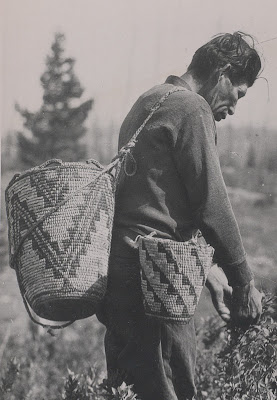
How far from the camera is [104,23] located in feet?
12.3

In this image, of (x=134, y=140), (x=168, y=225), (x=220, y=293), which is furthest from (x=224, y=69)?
(x=220, y=293)

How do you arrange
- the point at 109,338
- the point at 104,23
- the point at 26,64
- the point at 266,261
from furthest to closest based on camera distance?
1. the point at 266,261
2. the point at 26,64
3. the point at 104,23
4. the point at 109,338

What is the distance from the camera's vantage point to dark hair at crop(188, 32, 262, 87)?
2.94 metres

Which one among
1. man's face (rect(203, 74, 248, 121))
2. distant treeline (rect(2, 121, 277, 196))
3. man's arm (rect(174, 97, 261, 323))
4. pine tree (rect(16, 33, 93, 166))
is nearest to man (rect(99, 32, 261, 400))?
man's arm (rect(174, 97, 261, 323))

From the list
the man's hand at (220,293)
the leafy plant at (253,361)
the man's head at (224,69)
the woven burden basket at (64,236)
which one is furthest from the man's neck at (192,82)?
the leafy plant at (253,361)

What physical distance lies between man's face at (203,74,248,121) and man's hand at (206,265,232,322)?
26.0 inches

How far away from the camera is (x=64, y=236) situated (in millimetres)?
2457

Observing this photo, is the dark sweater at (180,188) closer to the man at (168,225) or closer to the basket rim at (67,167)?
the man at (168,225)

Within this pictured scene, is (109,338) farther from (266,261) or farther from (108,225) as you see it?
(266,261)

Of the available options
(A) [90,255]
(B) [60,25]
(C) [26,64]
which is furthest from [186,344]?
(C) [26,64]

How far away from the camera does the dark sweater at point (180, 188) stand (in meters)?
2.53

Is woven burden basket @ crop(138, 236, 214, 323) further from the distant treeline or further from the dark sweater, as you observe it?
the distant treeline

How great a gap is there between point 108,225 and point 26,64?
2.20 meters

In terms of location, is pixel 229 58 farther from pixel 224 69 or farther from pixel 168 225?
pixel 168 225
